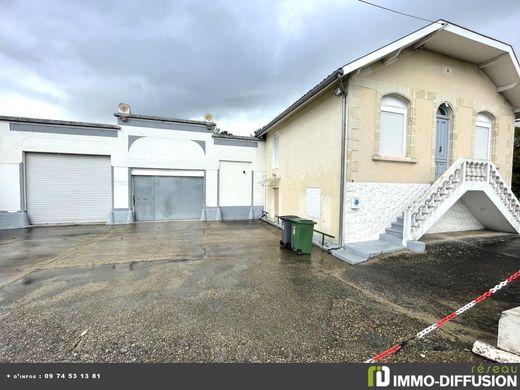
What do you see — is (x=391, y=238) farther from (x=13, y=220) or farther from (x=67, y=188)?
(x=13, y=220)

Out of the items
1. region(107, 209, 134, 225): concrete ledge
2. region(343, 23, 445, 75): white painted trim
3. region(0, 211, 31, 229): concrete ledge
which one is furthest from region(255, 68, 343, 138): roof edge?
region(0, 211, 31, 229): concrete ledge

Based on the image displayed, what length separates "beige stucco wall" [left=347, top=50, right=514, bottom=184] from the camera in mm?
6750

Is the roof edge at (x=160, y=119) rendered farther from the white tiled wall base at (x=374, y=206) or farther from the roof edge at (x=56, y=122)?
the white tiled wall base at (x=374, y=206)

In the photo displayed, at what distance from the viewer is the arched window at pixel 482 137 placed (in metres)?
8.91

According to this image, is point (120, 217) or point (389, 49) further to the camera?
point (120, 217)

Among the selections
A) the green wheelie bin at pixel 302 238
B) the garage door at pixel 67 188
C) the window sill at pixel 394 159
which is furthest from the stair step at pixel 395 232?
the garage door at pixel 67 188

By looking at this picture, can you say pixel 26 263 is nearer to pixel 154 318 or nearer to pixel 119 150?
pixel 154 318

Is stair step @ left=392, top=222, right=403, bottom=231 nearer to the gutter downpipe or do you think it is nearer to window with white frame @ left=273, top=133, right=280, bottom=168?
the gutter downpipe

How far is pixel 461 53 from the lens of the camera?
795 cm

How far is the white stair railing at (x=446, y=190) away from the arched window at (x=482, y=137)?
63.0 inches

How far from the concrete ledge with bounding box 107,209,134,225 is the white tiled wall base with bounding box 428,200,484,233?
46.9 feet

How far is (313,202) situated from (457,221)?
20.8 feet

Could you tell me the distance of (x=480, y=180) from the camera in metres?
7.55

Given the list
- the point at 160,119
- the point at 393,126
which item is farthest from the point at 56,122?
the point at 393,126
